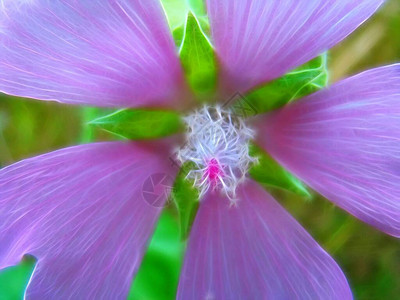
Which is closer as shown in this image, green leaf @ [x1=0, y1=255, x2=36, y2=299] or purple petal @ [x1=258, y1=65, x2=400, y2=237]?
purple petal @ [x1=258, y1=65, x2=400, y2=237]

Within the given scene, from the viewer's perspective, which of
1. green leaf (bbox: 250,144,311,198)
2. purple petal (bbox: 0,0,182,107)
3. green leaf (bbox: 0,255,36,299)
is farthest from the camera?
green leaf (bbox: 0,255,36,299)

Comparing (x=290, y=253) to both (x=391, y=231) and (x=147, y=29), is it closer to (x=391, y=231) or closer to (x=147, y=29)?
(x=391, y=231)

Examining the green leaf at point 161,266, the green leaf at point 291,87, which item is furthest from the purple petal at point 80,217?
the green leaf at point 161,266

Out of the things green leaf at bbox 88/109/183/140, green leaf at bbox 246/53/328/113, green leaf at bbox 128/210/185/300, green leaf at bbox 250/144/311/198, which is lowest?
green leaf at bbox 128/210/185/300

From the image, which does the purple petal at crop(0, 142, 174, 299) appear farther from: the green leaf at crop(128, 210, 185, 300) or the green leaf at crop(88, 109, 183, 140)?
the green leaf at crop(128, 210, 185, 300)

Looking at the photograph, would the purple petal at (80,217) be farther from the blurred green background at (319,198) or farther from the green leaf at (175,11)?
the blurred green background at (319,198)

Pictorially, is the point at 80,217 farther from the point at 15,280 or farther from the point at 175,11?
the point at 15,280

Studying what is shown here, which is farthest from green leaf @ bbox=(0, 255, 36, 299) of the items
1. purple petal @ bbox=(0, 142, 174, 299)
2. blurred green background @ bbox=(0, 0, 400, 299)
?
purple petal @ bbox=(0, 142, 174, 299)

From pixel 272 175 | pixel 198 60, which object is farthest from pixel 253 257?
pixel 198 60
